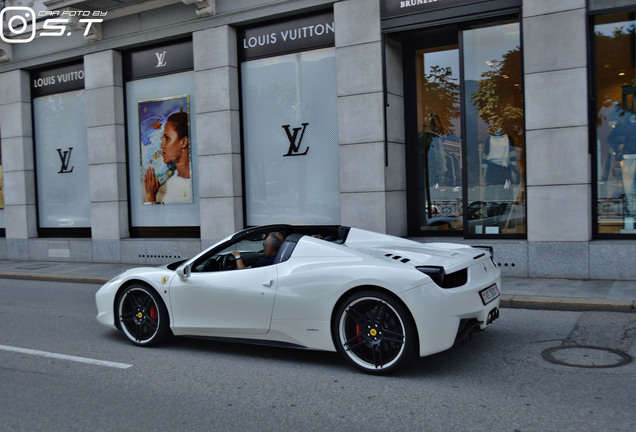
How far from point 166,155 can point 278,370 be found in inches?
390

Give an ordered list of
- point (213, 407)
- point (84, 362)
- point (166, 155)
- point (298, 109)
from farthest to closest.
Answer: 1. point (166, 155)
2. point (298, 109)
3. point (84, 362)
4. point (213, 407)

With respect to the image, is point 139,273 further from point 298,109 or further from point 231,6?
point 231,6

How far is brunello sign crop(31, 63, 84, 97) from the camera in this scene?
16.0 metres

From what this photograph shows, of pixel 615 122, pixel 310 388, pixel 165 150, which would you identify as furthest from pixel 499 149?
pixel 165 150

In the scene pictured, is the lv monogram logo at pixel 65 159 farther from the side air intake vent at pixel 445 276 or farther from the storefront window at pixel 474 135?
the side air intake vent at pixel 445 276

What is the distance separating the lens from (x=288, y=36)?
12.7 meters

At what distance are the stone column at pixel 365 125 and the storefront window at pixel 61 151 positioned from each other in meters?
8.15

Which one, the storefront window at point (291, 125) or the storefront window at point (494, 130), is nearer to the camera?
the storefront window at point (494, 130)

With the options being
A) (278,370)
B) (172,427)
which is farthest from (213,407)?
(278,370)

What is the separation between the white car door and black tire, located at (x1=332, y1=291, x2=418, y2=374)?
30.9 inches

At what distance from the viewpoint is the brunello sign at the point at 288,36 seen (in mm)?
12203

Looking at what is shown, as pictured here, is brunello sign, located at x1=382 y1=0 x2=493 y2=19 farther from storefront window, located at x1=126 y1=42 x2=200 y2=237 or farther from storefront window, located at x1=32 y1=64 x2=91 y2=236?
storefront window, located at x1=32 y1=64 x2=91 y2=236

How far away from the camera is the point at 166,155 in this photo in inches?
567

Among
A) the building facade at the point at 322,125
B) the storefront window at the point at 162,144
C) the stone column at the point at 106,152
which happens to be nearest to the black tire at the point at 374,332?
the building facade at the point at 322,125
